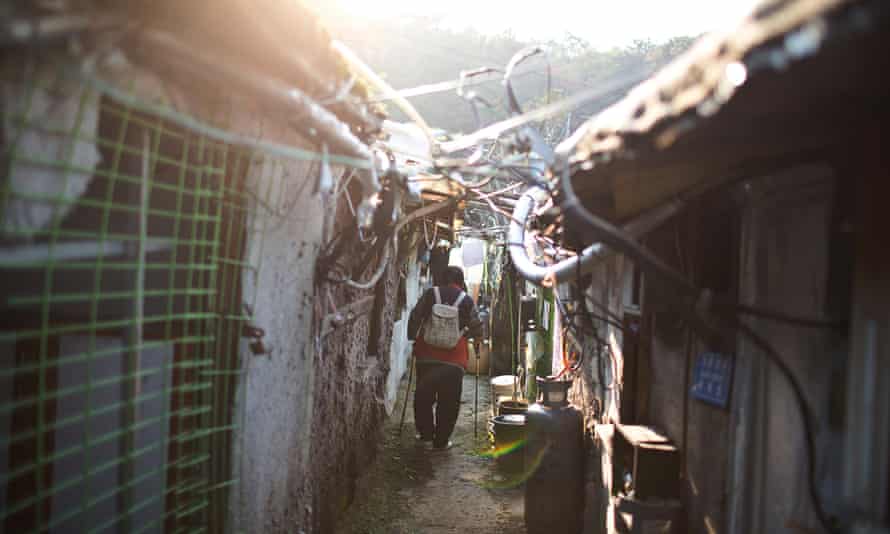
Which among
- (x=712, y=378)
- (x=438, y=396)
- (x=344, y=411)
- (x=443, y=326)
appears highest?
(x=712, y=378)

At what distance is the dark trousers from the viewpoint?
10031 mm

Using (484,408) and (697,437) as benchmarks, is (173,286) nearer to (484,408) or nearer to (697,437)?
(697,437)

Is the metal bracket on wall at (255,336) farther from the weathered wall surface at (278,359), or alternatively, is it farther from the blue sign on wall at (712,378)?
the blue sign on wall at (712,378)

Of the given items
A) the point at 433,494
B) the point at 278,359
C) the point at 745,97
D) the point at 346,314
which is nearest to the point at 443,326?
the point at 433,494

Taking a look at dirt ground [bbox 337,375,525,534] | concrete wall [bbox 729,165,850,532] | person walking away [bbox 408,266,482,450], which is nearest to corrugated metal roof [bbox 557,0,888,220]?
concrete wall [bbox 729,165,850,532]

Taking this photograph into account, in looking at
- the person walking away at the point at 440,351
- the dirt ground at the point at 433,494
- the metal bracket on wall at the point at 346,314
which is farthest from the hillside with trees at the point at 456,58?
the metal bracket on wall at the point at 346,314

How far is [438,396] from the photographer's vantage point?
10125 millimetres

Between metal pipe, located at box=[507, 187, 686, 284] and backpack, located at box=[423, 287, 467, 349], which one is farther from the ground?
metal pipe, located at box=[507, 187, 686, 284]

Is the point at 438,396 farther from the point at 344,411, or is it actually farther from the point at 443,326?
the point at 344,411

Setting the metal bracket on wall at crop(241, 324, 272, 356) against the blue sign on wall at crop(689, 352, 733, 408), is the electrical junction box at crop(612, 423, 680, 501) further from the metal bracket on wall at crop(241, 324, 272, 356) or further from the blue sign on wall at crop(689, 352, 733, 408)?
the metal bracket on wall at crop(241, 324, 272, 356)

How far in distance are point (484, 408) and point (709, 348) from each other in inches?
396

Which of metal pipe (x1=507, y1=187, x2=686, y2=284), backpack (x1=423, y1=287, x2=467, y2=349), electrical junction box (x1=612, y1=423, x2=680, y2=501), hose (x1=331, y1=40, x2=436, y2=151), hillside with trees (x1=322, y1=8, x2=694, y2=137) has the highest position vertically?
hillside with trees (x1=322, y1=8, x2=694, y2=137)

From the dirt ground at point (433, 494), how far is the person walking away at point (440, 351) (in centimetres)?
50

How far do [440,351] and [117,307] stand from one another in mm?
7211
